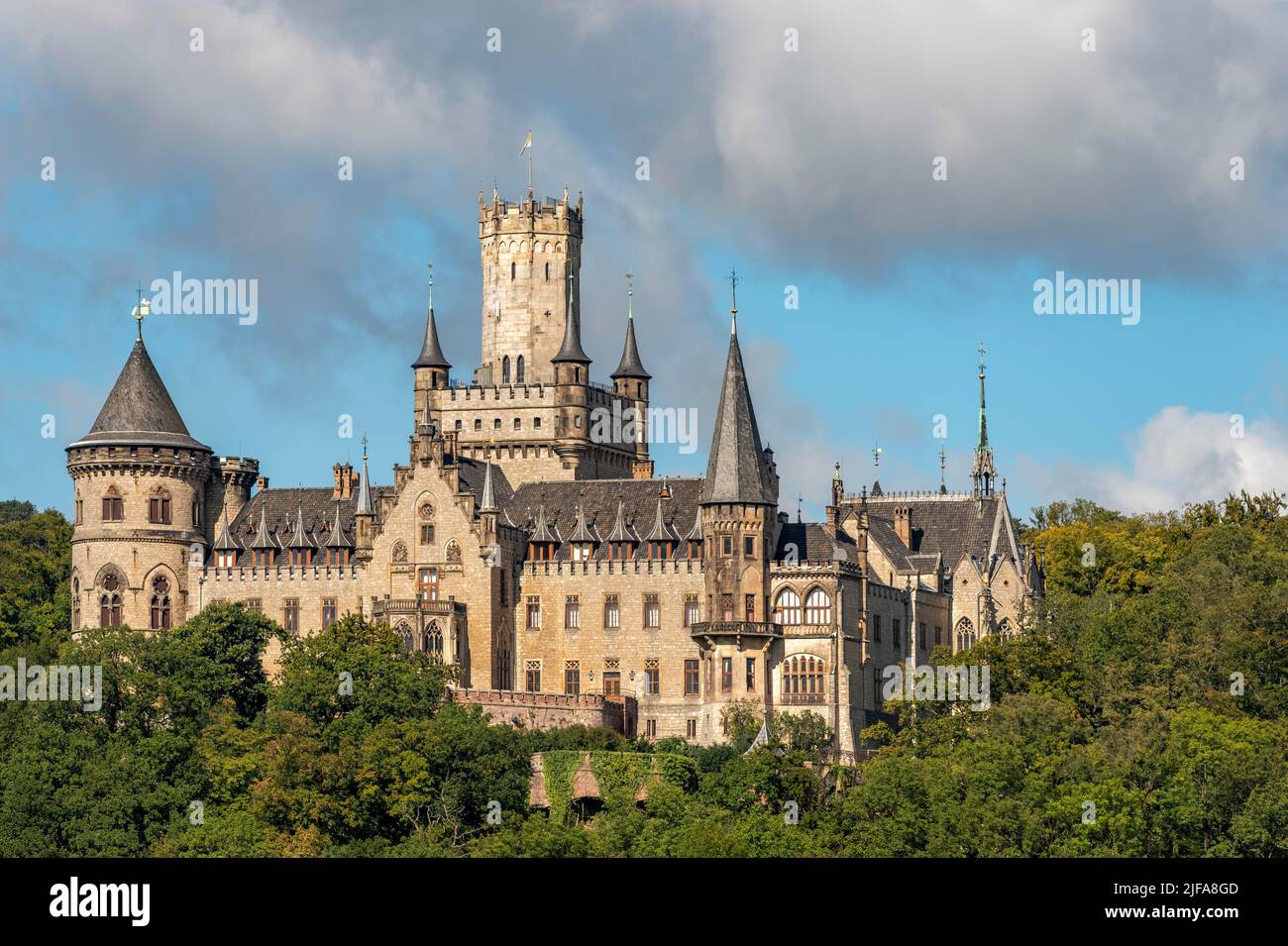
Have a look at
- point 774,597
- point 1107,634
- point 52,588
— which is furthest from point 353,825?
point 52,588

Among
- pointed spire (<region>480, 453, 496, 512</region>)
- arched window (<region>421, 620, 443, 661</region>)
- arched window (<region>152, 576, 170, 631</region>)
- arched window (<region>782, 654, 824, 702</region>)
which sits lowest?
arched window (<region>782, 654, 824, 702</region>)

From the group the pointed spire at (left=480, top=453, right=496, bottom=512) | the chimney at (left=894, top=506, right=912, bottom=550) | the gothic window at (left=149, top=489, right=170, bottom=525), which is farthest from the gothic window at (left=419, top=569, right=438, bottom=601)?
the chimney at (left=894, top=506, right=912, bottom=550)

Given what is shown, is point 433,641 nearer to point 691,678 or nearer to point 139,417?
point 691,678

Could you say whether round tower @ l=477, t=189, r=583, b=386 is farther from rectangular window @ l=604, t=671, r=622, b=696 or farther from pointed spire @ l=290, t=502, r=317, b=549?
rectangular window @ l=604, t=671, r=622, b=696

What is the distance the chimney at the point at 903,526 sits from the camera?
117438mm

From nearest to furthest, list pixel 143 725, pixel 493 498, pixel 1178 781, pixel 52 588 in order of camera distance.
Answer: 1. pixel 1178 781
2. pixel 143 725
3. pixel 493 498
4. pixel 52 588

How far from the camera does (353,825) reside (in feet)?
305

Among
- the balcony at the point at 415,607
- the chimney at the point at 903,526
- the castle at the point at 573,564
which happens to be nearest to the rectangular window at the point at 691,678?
the castle at the point at 573,564

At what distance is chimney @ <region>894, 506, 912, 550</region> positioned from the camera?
4624 inches

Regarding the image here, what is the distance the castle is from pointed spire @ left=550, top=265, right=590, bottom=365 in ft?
10.7

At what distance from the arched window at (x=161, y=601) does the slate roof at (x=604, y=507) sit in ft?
45.7

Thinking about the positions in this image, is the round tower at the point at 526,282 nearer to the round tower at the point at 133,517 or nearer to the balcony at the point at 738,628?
the round tower at the point at 133,517
